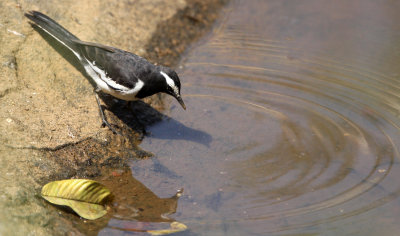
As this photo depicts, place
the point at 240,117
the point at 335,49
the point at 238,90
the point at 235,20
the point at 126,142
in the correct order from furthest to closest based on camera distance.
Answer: the point at 235,20
the point at 335,49
the point at 238,90
the point at 240,117
the point at 126,142

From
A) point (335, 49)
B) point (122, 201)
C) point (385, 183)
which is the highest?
point (335, 49)

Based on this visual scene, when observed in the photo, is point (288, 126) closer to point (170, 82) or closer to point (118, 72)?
point (170, 82)

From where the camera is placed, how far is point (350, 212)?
16.4ft

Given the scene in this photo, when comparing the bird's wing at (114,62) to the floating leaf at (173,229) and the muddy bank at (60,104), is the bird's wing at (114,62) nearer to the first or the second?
the muddy bank at (60,104)

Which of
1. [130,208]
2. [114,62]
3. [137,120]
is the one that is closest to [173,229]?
[130,208]

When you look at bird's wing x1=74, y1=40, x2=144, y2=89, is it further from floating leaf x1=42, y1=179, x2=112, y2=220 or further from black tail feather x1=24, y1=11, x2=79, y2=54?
floating leaf x1=42, y1=179, x2=112, y2=220

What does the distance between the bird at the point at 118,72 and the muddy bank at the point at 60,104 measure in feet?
0.78

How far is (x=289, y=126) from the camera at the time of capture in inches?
254

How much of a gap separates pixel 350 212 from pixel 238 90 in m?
2.70

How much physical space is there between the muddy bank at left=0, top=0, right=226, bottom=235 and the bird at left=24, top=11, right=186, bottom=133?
0.78 ft

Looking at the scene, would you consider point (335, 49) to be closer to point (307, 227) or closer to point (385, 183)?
point (385, 183)

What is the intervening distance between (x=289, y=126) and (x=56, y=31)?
10.8 feet

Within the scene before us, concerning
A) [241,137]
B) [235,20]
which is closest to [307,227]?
[241,137]

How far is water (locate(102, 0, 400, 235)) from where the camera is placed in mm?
5031
